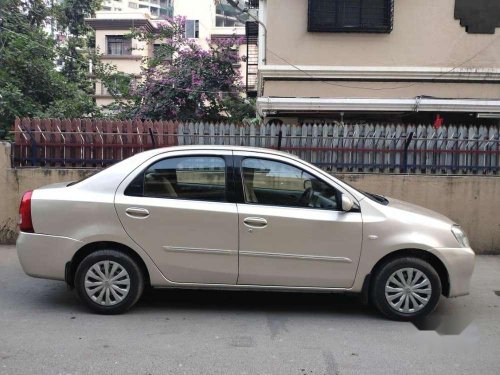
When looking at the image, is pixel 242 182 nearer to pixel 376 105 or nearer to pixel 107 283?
pixel 107 283

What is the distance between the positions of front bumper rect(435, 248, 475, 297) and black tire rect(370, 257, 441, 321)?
0.14 m

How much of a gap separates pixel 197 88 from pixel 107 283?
10986 millimetres

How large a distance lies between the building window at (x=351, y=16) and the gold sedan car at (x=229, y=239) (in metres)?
6.73

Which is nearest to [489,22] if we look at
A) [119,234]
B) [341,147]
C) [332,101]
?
[332,101]

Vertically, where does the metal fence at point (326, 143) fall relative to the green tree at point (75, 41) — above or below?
below

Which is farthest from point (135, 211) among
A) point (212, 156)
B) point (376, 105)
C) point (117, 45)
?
point (117, 45)

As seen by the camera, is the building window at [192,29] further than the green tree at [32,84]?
Yes

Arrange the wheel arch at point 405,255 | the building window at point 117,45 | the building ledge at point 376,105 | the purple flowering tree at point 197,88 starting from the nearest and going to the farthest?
the wheel arch at point 405,255, the building ledge at point 376,105, the purple flowering tree at point 197,88, the building window at point 117,45

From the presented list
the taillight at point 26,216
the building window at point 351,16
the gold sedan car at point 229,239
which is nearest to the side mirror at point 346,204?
the gold sedan car at point 229,239

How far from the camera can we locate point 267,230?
4648 mm

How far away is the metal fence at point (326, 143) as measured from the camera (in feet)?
25.8

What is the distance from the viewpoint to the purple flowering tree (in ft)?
49.5

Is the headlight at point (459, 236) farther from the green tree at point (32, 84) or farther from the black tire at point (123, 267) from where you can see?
the green tree at point (32, 84)

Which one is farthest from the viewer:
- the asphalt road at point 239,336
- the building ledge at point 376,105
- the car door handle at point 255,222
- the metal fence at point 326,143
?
the building ledge at point 376,105
